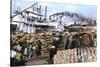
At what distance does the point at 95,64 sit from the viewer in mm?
1707

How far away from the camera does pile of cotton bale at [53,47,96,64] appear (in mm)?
1608

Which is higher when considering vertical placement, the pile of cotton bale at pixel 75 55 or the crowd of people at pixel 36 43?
the crowd of people at pixel 36 43

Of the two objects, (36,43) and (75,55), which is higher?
(36,43)

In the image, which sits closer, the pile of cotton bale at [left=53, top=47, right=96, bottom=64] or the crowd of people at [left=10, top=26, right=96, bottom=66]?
the crowd of people at [left=10, top=26, right=96, bottom=66]

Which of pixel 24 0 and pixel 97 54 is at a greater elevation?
pixel 24 0

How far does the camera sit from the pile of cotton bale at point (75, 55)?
161cm

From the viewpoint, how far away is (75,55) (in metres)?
1.66

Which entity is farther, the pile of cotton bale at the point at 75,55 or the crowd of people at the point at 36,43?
the pile of cotton bale at the point at 75,55

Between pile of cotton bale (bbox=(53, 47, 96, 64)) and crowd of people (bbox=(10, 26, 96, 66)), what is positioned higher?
crowd of people (bbox=(10, 26, 96, 66))
